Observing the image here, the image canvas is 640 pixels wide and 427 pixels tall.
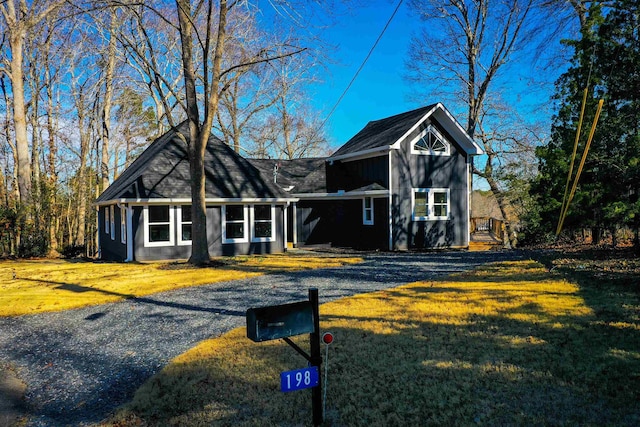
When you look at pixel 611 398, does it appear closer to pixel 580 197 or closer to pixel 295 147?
pixel 580 197

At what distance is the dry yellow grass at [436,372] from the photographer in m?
3.96

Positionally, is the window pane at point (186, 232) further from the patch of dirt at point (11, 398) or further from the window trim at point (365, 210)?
the patch of dirt at point (11, 398)

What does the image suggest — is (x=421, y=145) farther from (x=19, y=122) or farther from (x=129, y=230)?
(x=19, y=122)

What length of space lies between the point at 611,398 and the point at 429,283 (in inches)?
248

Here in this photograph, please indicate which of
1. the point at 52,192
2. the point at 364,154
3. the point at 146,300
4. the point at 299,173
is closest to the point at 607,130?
the point at 364,154

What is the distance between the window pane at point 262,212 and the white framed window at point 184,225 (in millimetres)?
2747

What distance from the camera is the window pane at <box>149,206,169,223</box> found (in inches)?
647

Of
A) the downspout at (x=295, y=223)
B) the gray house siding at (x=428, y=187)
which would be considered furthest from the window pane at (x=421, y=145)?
the downspout at (x=295, y=223)

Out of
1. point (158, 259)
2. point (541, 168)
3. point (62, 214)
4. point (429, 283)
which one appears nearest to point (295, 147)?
point (62, 214)

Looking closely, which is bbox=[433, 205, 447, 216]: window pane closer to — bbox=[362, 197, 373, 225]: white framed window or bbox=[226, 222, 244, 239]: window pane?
bbox=[362, 197, 373, 225]: white framed window

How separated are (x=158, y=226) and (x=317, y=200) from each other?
765 cm

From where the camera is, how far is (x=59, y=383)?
17.3ft

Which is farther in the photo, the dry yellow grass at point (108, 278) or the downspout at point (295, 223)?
the downspout at point (295, 223)

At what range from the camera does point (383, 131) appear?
2136cm
